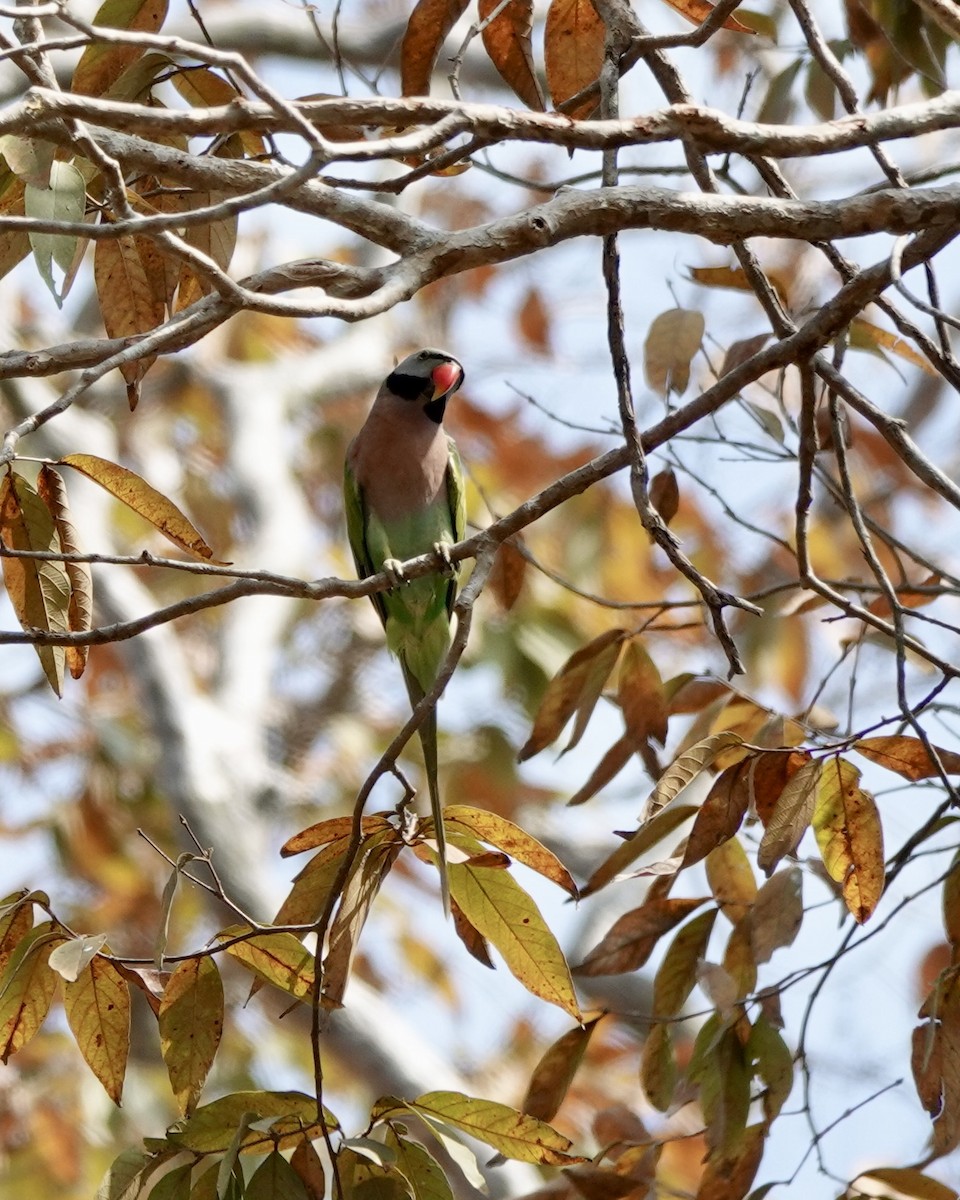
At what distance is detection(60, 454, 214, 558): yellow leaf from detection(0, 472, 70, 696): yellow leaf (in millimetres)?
81

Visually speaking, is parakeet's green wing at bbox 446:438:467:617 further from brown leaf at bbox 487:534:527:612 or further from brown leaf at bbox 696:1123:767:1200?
brown leaf at bbox 696:1123:767:1200

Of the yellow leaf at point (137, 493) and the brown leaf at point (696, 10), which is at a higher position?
the brown leaf at point (696, 10)

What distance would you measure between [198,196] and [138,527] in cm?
747

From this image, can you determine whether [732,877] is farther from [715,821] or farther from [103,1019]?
[103,1019]

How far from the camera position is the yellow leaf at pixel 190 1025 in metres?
1.88

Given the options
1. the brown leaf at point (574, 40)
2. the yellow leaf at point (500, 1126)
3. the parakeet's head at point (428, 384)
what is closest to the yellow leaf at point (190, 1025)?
the yellow leaf at point (500, 1126)

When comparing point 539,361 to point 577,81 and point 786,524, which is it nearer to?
point 786,524

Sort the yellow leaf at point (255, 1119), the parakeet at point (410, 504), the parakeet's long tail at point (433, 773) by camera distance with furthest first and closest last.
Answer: the parakeet at point (410, 504) < the parakeet's long tail at point (433, 773) < the yellow leaf at point (255, 1119)

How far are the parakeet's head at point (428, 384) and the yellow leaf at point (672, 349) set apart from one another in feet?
4.40

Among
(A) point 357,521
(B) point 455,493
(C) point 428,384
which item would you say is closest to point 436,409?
(C) point 428,384

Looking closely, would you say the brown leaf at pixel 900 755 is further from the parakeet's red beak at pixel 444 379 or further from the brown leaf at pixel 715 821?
the parakeet's red beak at pixel 444 379

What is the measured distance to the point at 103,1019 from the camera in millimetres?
1887

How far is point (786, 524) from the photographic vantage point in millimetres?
8984

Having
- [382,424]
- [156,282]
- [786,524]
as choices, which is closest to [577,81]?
[156,282]
